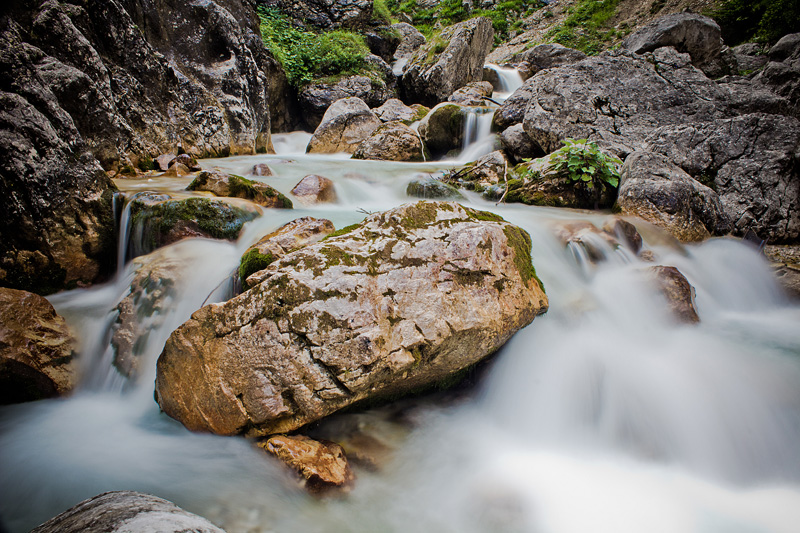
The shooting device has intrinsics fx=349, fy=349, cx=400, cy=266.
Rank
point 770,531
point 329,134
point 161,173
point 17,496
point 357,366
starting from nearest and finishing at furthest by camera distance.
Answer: point 770,531 < point 17,496 < point 357,366 < point 161,173 < point 329,134

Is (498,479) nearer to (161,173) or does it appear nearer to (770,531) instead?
(770,531)

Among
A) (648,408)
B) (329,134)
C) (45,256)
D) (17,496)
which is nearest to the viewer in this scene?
(17,496)

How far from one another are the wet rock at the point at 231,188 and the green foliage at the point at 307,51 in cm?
1028

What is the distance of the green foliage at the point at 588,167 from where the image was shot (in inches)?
215

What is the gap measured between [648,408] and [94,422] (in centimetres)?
433

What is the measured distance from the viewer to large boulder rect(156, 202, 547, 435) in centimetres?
229

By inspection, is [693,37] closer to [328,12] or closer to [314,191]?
[314,191]

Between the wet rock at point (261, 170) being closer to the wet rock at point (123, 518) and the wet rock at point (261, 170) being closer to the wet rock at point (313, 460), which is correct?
the wet rock at point (313, 460)

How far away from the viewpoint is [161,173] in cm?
620

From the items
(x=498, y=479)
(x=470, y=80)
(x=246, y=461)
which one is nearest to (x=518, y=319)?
(x=498, y=479)

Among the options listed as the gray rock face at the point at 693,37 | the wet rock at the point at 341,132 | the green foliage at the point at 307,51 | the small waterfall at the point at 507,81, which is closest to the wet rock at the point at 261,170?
the wet rock at the point at 341,132

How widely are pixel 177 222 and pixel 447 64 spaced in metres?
14.0

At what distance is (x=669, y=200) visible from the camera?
4.96 m

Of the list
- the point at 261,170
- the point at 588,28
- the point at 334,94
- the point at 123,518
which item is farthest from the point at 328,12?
the point at 123,518
